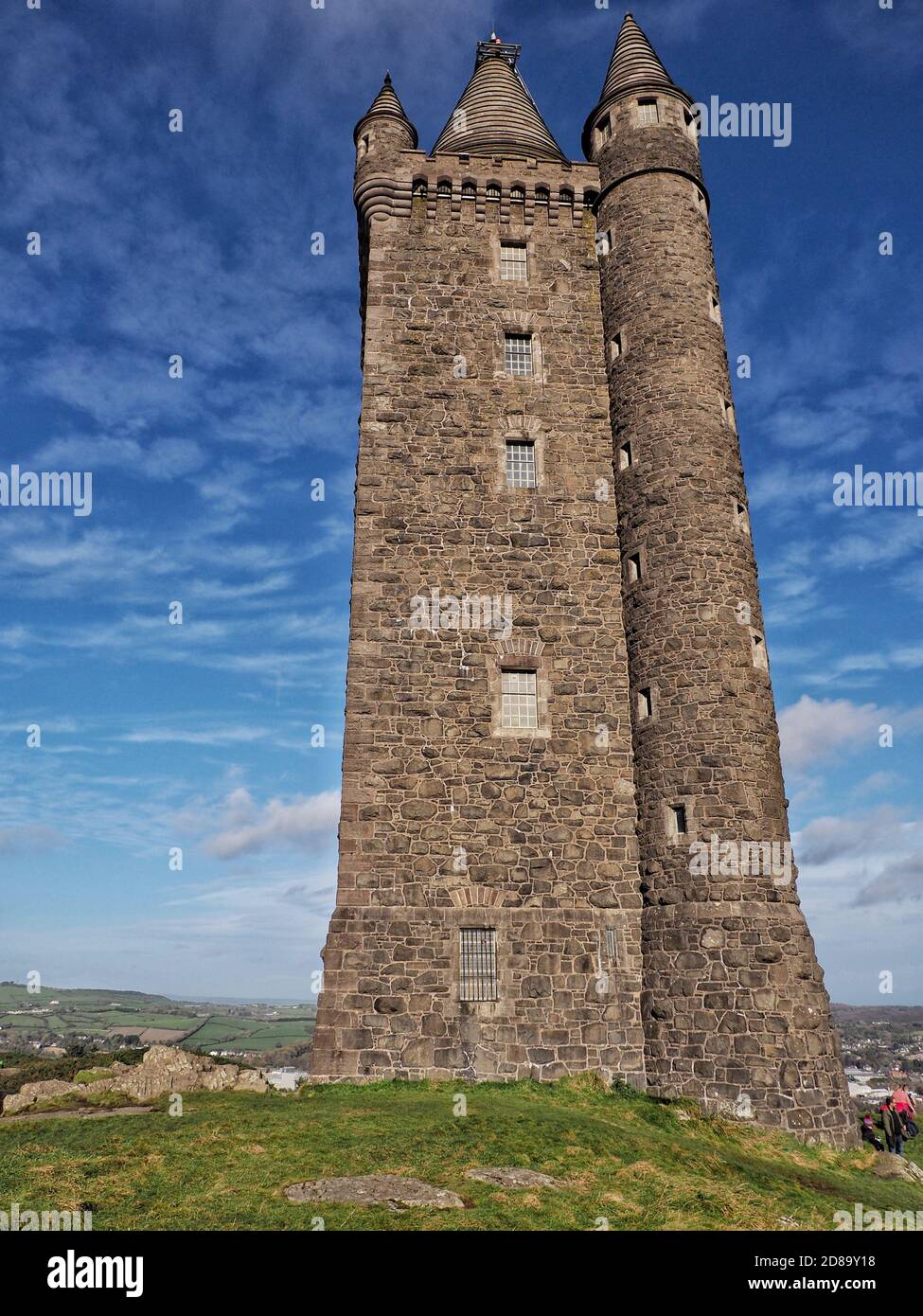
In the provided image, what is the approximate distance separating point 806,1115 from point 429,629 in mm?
12385

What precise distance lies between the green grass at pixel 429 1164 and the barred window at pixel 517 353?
17590mm

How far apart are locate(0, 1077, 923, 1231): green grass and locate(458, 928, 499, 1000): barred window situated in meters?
2.22

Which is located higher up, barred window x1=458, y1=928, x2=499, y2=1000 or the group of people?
barred window x1=458, y1=928, x2=499, y2=1000

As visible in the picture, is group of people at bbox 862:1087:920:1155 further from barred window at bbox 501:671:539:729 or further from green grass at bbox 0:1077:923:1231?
barred window at bbox 501:671:539:729

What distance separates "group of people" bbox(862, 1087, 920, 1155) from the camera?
16438 millimetres

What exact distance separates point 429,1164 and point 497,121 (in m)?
29.8

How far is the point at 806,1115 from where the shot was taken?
15242 millimetres

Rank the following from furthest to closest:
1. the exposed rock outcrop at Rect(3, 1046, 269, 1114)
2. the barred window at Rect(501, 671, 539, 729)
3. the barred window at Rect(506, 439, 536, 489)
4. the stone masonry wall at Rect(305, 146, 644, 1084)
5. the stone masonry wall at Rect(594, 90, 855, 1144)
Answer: the barred window at Rect(506, 439, 536, 489) < the barred window at Rect(501, 671, 539, 729) < the stone masonry wall at Rect(305, 146, 644, 1084) < the stone masonry wall at Rect(594, 90, 855, 1144) < the exposed rock outcrop at Rect(3, 1046, 269, 1114)

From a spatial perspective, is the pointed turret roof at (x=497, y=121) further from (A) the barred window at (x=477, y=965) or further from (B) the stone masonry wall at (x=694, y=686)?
(A) the barred window at (x=477, y=965)

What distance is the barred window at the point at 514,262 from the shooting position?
23969 millimetres

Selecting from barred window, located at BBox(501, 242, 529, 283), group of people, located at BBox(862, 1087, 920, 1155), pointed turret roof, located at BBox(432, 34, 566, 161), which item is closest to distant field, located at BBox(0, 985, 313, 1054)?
group of people, located at BBox(862, 1087, 920, 1155)

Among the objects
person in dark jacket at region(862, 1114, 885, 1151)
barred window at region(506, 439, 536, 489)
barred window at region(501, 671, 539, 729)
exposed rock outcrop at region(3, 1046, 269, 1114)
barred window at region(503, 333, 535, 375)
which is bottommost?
person in dark jacket at region(862, 1114, 885, 1151)
